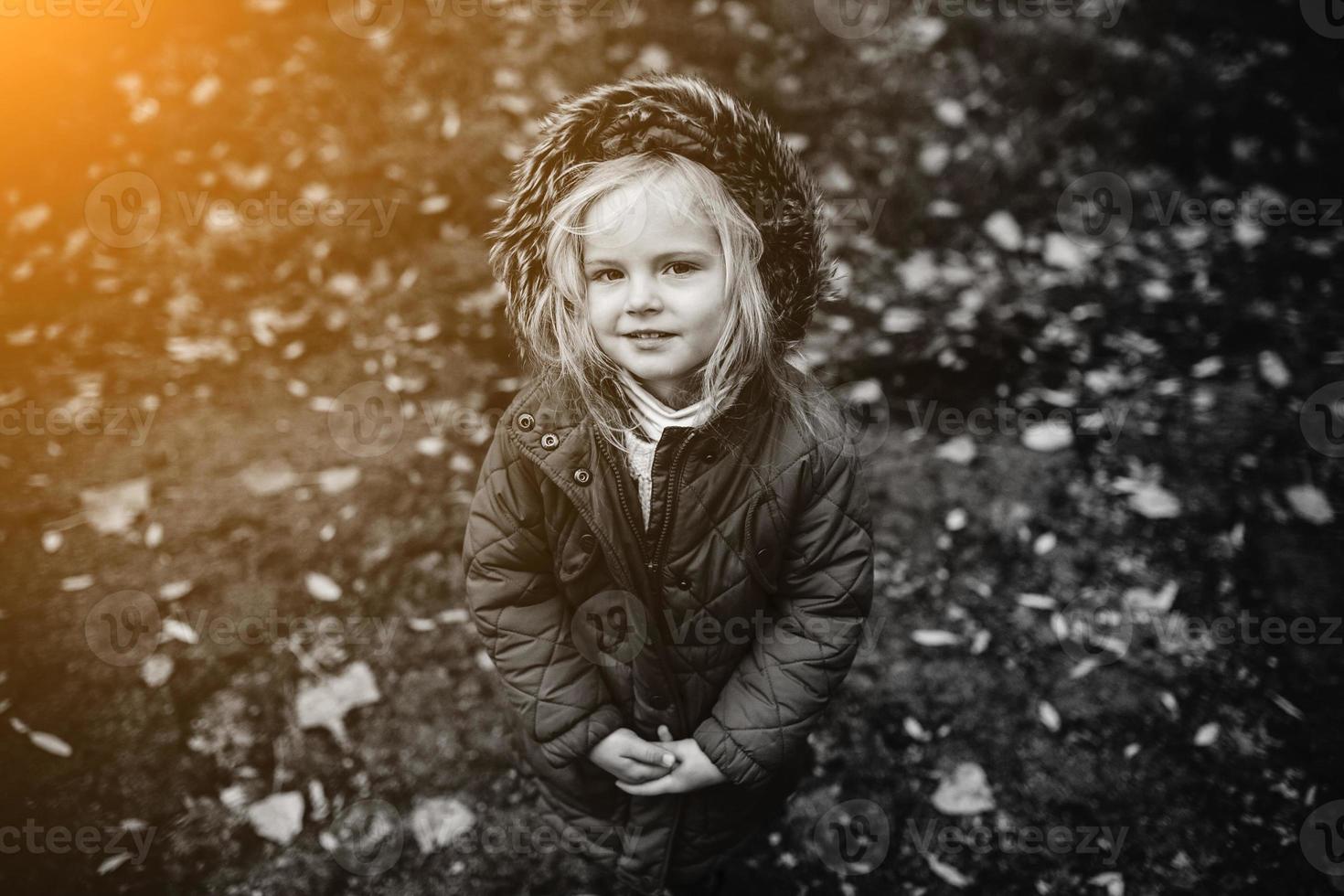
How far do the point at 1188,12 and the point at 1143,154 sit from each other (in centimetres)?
86

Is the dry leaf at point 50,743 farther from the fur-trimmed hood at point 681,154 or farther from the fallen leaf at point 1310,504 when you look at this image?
the fallen leaf at point 1310,504

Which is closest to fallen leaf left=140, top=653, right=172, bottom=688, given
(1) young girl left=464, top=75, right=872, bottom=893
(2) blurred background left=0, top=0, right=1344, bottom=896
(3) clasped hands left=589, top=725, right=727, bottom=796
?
(2) blurred background left=0, top=0, right=1344, bottom=896

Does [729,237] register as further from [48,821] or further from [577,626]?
[48,821]

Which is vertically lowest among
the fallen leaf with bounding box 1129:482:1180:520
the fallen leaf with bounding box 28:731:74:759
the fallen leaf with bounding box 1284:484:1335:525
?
the fallen leaf with bounding box 1284:484:1335:525

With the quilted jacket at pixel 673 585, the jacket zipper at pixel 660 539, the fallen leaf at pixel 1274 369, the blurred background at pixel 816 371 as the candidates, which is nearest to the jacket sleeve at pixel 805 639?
the quilted jacket at pixel 673 585

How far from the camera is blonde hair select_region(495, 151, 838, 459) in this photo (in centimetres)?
135

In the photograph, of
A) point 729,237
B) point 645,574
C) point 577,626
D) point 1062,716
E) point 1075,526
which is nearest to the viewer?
point 729,237

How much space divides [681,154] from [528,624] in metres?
0.96

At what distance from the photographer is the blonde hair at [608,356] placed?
1352 mm

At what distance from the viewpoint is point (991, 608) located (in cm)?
279

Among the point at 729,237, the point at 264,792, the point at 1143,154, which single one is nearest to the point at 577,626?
the point at 729,237

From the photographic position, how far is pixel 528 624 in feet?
5.29

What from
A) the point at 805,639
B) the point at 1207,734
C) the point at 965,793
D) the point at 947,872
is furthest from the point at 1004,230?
the point at 805,639

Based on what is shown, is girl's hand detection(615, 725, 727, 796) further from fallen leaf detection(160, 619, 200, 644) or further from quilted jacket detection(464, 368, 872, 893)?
fallen leaf detection(160, 619, 200, 644)
